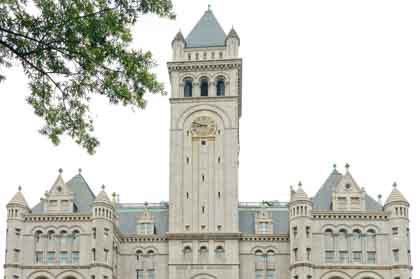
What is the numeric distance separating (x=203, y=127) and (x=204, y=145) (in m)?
2.20

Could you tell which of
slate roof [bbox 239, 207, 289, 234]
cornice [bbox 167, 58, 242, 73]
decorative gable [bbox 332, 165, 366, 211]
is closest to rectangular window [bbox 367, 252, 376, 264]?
decorative gable [bbox 332, 165, 366, 211]

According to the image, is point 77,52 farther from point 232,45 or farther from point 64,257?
point 232,45

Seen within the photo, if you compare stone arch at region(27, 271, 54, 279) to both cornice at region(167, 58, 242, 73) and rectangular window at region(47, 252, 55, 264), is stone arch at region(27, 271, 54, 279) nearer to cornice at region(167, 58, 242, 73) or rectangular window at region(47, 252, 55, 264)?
rectangular window at region(47, 252, 55, 264)

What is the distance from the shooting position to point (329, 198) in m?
79.8

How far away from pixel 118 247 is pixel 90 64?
204 ft

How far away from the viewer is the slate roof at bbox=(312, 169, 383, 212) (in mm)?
78750

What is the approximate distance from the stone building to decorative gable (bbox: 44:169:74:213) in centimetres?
11

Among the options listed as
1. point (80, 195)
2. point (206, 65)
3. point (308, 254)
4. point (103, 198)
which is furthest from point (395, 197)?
point (80, 195)

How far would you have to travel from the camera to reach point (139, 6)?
64.2 ft

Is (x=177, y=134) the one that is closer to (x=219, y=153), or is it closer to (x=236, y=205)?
(x=219, y=153)

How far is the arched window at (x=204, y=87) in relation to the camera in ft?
284

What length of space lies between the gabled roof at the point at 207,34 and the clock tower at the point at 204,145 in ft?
0.39

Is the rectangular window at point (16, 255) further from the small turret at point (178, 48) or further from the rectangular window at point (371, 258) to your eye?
the rectangular window at point (371, 258)

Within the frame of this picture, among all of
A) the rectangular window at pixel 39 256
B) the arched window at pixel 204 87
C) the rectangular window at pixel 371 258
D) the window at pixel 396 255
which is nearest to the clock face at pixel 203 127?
the arched window at pixel 204 87
